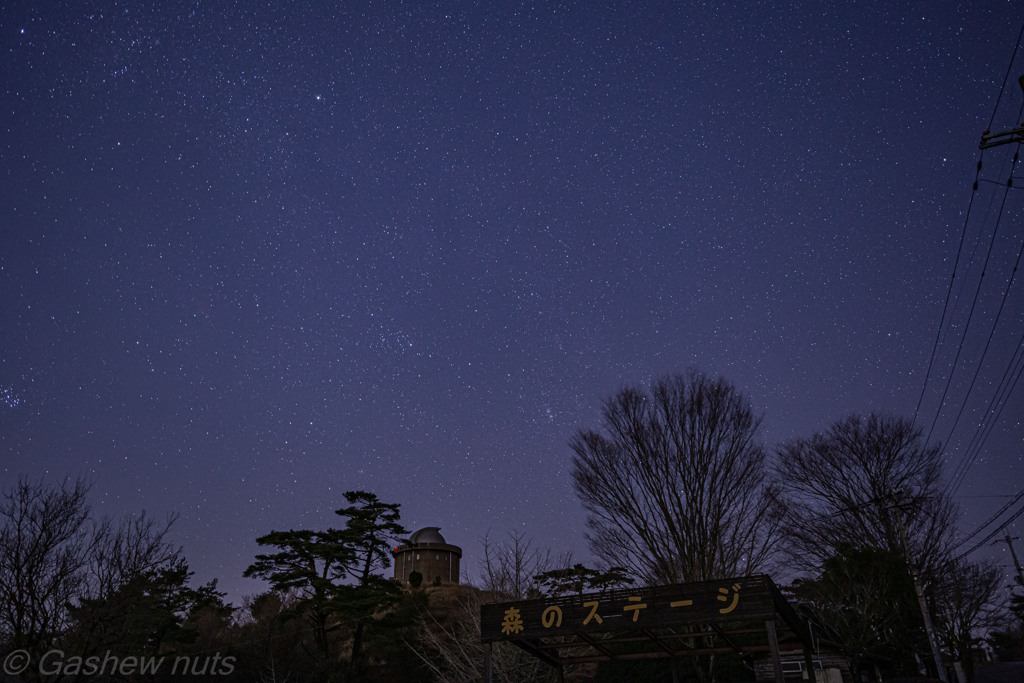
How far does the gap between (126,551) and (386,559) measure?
63.9ft

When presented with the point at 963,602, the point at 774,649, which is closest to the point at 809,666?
the point at 774,649

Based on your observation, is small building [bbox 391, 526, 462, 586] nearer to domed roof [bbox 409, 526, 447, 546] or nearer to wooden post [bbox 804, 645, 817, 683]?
domed roof [bbox 409, 526, 447, 546]

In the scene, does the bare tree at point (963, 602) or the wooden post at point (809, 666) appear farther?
the bare tree at point (963, 602)

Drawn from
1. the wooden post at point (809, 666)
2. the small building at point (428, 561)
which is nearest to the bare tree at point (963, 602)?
the wooden post at point (809, 666)

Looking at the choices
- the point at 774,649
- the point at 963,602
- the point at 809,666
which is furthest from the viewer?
the point at 963,602

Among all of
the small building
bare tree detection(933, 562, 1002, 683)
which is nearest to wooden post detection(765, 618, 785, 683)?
bare tree detection(933, 562, 1002, 683)

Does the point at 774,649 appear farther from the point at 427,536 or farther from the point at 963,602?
the point at 427,536

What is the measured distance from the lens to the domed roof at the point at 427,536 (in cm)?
5600

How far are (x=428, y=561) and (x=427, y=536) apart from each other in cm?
265

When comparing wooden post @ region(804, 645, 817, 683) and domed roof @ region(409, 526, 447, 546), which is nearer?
wooden post @ region(804, 645, 817, 683)

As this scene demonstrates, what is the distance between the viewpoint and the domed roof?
2205 inches

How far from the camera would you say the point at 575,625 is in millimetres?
10875

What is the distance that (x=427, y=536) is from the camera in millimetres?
56625

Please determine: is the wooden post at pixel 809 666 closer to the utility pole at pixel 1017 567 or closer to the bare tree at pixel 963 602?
the bare tree at pixel 963 602
